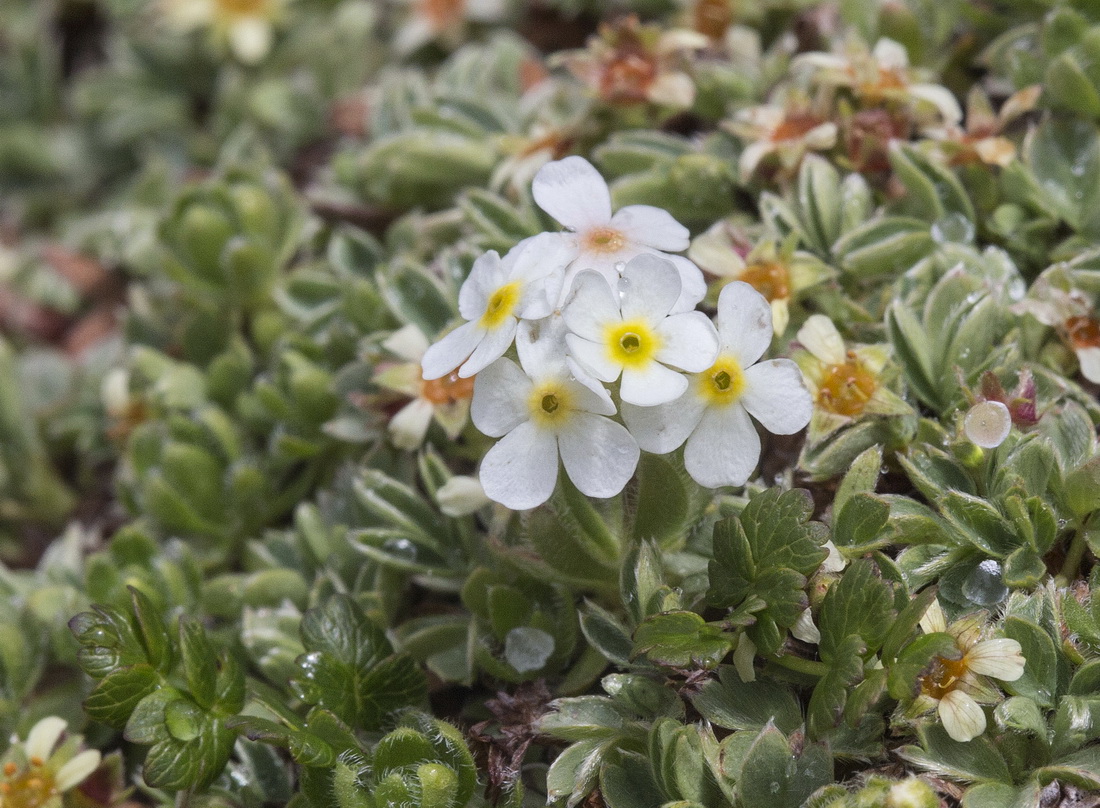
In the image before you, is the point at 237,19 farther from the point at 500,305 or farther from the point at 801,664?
the point at 801,664

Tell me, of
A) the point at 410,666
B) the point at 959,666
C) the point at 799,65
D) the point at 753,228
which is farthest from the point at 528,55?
the point at 959,666

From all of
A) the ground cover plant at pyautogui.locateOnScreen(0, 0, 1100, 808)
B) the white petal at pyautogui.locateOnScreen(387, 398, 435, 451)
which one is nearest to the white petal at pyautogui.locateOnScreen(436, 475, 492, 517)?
the ground cover plant at pyautogui.locateOnScreen(0, 0, 1100, 808)

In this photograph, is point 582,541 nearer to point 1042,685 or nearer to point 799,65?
point 1042,685

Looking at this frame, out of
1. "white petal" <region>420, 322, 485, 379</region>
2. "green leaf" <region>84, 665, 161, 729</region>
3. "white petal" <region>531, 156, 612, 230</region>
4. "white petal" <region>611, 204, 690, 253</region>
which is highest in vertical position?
"white petal" <region>531, 156, 612, 230</region>

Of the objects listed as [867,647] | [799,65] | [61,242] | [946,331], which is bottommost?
[61,242]

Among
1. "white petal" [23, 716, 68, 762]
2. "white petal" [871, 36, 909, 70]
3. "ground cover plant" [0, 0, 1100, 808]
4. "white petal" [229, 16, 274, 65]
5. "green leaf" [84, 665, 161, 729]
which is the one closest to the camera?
"ground cover plant" [0, 0, 1100, 808]

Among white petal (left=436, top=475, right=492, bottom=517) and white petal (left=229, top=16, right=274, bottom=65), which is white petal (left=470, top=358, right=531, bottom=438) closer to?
white petal (left=436, top=475, right=492, bottom=517)

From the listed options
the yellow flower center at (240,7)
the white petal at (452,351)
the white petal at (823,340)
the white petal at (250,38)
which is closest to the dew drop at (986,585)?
the white petal at (823,340)
